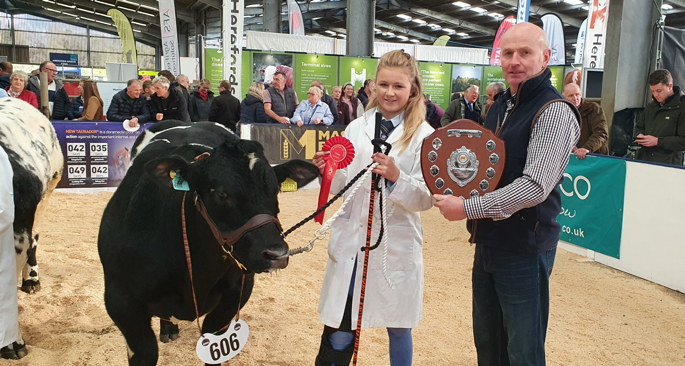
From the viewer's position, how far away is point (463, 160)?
1.91 m

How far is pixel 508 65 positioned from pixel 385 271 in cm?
97

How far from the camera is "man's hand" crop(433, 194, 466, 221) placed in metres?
1.81

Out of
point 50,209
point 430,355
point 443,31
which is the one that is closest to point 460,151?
A: point 430,355

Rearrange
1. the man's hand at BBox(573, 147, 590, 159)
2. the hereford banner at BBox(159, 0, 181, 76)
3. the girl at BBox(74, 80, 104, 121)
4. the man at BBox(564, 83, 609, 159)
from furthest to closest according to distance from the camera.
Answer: the hereford banner at BBox(159, 0, 181, 76), the girl at BBox(74, 80, 104, 121), the man at BBox(564, 83, 609, 159), the man's hand at BBox(573, 147, 590, 159)

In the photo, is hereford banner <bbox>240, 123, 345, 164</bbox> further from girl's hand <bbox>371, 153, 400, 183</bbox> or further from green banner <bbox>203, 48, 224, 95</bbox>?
green banner <bbox>203, 48, 224, 95</bbox>

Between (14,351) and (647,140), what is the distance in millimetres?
6169

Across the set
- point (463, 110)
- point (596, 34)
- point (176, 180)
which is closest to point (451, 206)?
point (176, 180)

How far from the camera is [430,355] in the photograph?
3289 mm

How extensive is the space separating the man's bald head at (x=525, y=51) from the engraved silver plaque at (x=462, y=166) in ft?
1.10

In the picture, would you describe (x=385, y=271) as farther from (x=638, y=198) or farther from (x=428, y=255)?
(x=638, y=198)

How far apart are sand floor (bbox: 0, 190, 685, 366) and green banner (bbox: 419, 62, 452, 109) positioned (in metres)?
11.7

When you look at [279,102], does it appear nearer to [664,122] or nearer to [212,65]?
[664,122]

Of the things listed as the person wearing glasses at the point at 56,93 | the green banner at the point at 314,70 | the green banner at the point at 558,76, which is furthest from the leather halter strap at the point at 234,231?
the green banner at the point at 558,76

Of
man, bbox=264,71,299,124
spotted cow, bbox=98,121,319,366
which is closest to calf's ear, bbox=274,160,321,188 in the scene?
spotted cow, bbox=98,121,319,366
